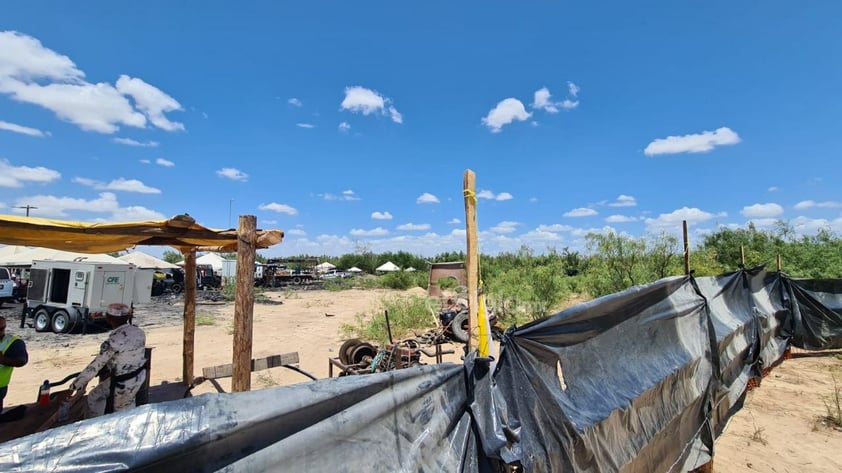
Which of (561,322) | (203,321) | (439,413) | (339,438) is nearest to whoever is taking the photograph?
(339,438)

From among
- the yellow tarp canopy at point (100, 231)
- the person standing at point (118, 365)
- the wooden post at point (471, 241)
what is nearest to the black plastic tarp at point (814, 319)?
the wooden post at point (471, 241)

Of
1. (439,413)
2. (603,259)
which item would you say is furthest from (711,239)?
(439,413)

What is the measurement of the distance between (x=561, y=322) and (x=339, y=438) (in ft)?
5.04

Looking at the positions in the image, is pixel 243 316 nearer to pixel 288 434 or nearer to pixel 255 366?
pixel 255 366

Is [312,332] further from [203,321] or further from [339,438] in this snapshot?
[339,438]

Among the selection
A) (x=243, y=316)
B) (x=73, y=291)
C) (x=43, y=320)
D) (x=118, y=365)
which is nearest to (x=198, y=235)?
(x=118, y=365)

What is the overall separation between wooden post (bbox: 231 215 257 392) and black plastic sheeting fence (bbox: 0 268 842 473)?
6.82 ft

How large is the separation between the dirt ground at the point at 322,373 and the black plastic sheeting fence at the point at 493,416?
0.55m

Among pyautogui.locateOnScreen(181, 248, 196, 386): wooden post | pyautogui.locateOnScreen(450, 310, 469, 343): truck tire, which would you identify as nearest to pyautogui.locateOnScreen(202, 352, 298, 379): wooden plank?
pyautogui.locateOnScreen(181, 248, 196, 386): wooden post

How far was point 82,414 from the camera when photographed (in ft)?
13.4

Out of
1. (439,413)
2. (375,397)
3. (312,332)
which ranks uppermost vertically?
(375,397)

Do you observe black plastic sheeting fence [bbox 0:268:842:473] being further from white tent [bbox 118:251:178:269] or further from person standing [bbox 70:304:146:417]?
white tent [bbox 118:251:178:269]

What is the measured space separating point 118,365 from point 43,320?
42.8 feet

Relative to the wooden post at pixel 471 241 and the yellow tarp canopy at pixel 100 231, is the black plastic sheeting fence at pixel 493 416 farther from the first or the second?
the yellow tarp canopy at pixel 100 231
